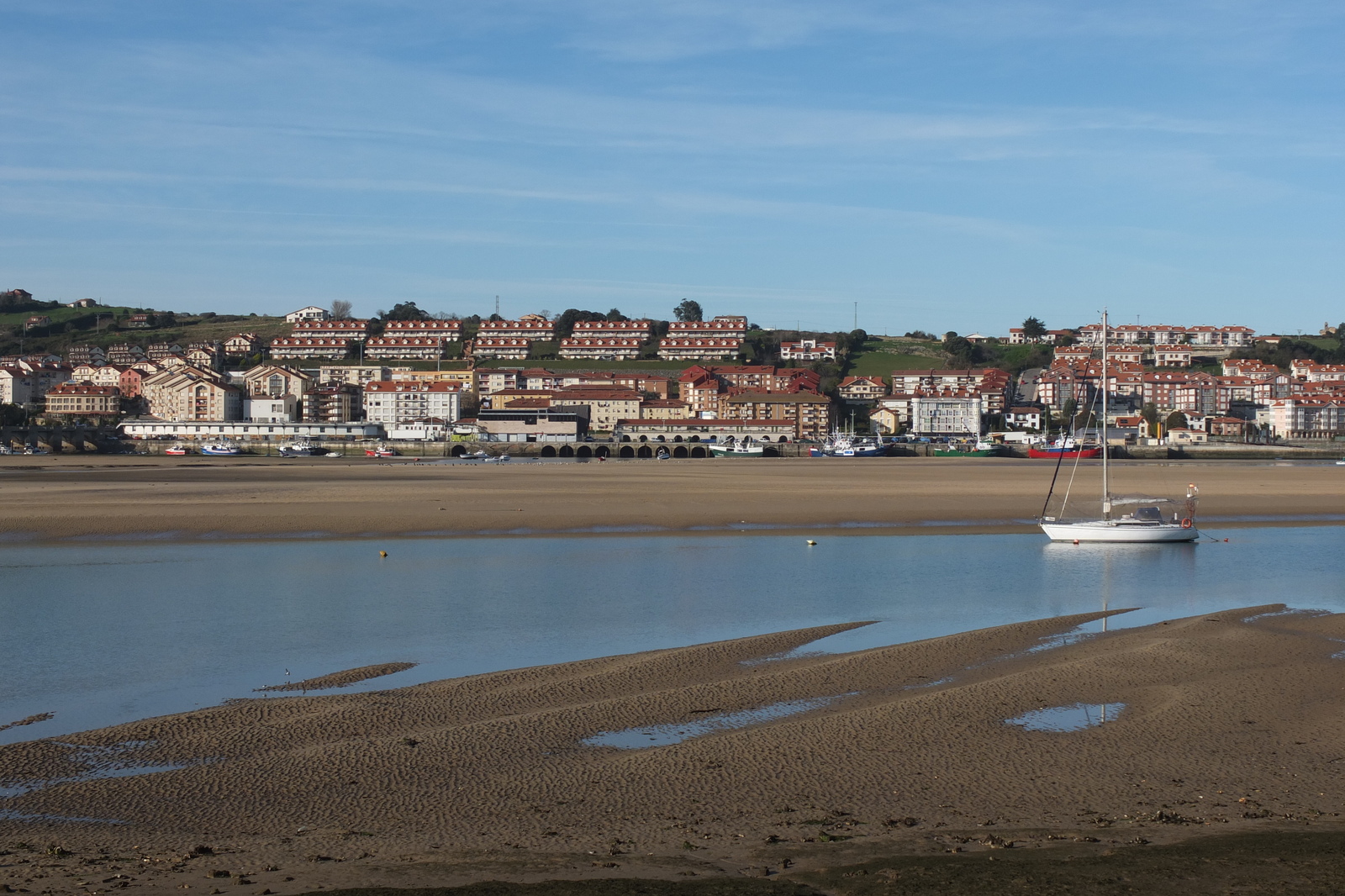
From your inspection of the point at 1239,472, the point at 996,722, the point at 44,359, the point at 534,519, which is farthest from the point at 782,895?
the point at 44,359

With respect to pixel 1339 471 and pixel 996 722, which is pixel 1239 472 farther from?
pixel 996 722

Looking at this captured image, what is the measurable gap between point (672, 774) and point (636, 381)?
4449 inches

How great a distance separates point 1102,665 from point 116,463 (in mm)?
51644

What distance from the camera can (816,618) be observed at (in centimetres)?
1309

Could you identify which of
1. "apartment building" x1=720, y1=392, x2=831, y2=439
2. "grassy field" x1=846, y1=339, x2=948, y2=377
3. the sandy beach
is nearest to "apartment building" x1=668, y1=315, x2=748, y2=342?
"grassy field" x1=846, y1=339, x2=948, y2=377

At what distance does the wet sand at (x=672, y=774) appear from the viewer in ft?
19.0

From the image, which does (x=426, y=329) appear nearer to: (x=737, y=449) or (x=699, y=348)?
(x=699, y=348)

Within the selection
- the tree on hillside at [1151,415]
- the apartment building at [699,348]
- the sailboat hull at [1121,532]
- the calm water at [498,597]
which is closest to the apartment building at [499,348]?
the apartment building at [699,348]

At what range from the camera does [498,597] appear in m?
14.6

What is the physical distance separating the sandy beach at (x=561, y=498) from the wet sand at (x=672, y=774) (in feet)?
44.2

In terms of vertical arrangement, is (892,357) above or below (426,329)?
below

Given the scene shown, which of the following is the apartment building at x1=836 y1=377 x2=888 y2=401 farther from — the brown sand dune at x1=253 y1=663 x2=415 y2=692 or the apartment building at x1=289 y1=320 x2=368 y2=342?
the brown sand dune at x1=253 y1=663 x2=415 y2=692

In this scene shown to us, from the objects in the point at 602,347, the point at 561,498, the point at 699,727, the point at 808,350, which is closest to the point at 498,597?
the point at 699,727

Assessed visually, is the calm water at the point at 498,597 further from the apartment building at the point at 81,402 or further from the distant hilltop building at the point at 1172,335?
the distant hilltop building at the point at 1172,335
